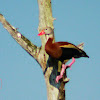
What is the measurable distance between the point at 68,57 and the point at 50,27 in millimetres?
1127

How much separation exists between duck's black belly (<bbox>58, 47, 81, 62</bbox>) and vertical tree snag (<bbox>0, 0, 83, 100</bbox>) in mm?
394

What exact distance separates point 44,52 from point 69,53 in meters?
1.03

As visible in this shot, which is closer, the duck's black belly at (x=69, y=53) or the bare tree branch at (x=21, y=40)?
the duck's black belly at (x=69, y=53)

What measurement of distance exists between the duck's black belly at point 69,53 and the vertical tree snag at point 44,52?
1.29ft

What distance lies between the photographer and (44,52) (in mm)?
9633

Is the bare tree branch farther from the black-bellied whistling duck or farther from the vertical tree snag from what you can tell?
the black-bellied whistling duck

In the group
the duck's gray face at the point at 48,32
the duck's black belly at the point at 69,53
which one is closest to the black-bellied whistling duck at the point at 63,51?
the duck's black belly at the point at 69,53

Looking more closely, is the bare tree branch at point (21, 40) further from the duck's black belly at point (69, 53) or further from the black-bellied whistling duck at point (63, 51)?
the duck's black belly at point (69, 53)

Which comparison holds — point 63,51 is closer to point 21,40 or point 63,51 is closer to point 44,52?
point 44,52

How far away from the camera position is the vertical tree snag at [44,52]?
9.31 m

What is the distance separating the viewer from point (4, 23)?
10.1 metres

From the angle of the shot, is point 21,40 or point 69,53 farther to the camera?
point 21,40

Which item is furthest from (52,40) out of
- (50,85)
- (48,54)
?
(50,85)

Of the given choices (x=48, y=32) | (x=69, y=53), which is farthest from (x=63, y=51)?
(x=48, y=32)
